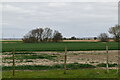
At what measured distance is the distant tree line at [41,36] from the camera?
279ft

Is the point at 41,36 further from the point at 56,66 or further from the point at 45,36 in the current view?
the point at 56,66

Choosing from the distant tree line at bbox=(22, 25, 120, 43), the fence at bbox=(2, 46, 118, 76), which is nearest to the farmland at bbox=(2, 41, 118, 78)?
the fence at bbox=(2, 46, 118, 76)

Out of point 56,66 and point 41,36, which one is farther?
point 41,36

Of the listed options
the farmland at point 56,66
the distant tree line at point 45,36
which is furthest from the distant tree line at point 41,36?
the farmland at point 56,66

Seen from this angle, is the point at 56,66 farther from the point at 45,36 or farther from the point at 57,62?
the point at 45,36

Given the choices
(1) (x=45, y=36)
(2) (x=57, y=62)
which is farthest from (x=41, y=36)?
(2) (x=57, y=62)

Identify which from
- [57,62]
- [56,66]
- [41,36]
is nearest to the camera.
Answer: [56,66]

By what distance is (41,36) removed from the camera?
8850 centimetres

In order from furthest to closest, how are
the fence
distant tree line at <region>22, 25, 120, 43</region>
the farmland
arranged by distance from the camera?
distant tree line at <region>22, 25, 120, 43</region> < the fence < the farmland

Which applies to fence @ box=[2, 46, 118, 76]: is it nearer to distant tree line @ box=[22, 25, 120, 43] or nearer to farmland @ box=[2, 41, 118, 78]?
farmland @ box=[2, 41, 118, 78]

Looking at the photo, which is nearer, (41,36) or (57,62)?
(57,62)

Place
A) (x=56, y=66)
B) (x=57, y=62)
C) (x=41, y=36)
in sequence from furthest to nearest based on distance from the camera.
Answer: (x=41, y=36) < (x=57, y=62) < (x=56, y=66)

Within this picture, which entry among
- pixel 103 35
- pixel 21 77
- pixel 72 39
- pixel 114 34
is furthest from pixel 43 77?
pixel 72 39

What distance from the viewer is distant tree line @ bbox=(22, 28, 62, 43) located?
8510 cm
